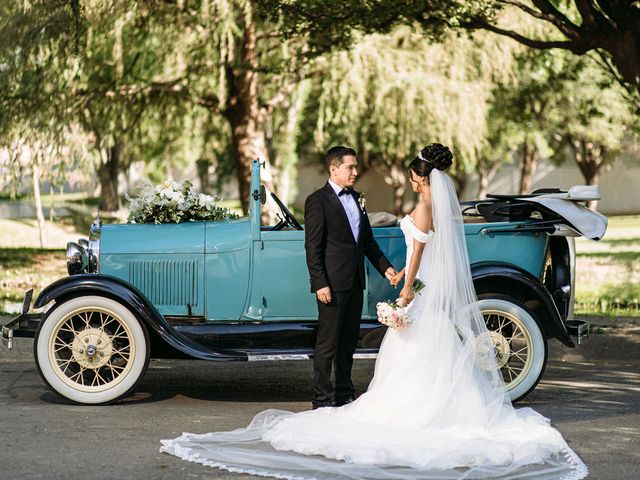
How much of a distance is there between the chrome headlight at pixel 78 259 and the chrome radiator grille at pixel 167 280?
348mm

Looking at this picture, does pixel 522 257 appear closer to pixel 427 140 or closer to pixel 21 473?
pixel 21 473

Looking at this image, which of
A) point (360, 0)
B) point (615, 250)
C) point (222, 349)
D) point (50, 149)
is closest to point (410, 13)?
point (360, 0)

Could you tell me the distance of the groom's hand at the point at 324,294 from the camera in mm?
6598

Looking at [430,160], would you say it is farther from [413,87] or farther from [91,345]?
[413,87]

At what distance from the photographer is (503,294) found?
7312mm

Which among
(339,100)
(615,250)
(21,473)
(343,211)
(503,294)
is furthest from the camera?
(615,250)

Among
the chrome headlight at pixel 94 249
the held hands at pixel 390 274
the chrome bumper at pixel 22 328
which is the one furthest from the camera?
the chrome headlight at pixel 94 249

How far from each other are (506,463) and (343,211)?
2.04 meters

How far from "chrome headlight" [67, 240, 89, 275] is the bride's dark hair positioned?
2.51 metres

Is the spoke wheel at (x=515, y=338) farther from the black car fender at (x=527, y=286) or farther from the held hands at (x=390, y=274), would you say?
the held hands at (x=390, y=274)

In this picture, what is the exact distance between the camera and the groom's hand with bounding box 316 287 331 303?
660 cm

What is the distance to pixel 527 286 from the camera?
23.9 feet

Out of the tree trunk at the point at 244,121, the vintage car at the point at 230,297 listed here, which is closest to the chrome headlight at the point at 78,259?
the vintage car at the point at 230,297

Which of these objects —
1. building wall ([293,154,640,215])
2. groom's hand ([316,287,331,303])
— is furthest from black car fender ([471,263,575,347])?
building wall ([293,154,640,215])
